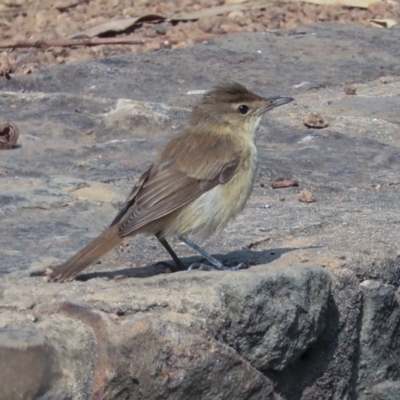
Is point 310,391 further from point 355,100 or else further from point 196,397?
point 355,100

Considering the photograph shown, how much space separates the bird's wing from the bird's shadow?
222mm

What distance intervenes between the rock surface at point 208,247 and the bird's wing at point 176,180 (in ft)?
0.94

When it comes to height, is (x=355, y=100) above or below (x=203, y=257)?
below

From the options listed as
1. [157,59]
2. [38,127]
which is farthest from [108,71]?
[38,127]

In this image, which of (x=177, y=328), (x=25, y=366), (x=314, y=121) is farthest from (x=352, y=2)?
(x=25, y=366)

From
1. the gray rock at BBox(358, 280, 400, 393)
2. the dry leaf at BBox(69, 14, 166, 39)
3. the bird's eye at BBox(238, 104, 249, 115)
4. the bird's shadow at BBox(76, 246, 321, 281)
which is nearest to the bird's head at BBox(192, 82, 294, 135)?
the bird's eye at BBox(238, 104, 249, 115)

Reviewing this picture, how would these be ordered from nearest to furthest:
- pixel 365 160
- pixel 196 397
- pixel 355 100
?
pixel 196 397
pixel 365 160
pixel 355 100

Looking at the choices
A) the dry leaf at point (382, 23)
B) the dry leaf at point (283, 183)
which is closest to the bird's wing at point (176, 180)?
the dry leaf at point (283, 183)

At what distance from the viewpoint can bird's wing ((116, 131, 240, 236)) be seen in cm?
568

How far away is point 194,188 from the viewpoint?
5938 mm

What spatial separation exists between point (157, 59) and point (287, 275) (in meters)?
4.76

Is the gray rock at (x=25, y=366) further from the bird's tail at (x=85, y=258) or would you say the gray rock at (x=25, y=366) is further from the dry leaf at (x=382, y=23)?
the dry leaf at (x=382, y=23)

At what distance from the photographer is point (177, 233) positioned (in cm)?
585

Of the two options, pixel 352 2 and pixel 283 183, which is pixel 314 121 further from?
pixel 352 2
